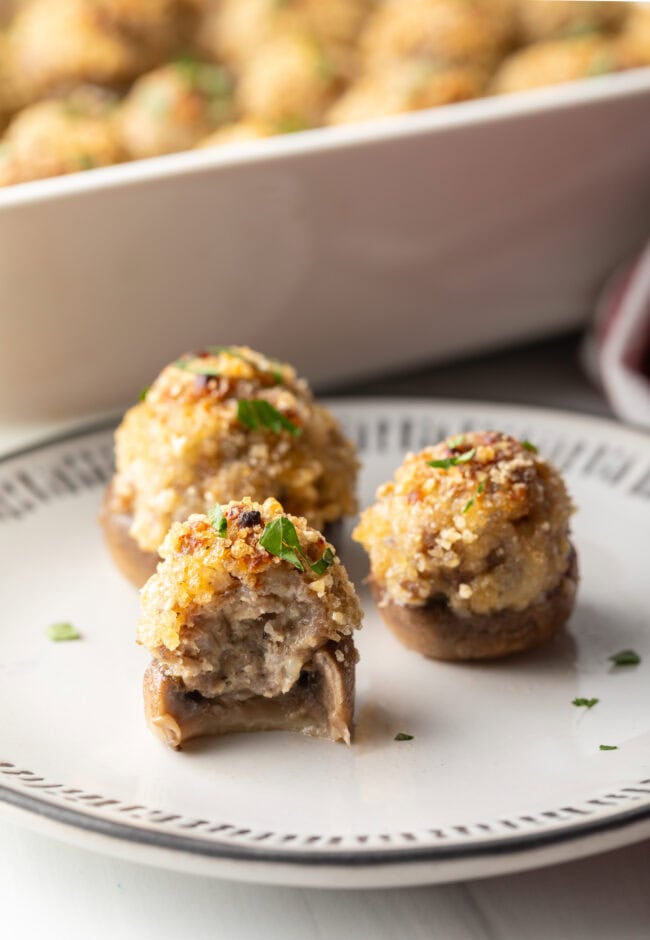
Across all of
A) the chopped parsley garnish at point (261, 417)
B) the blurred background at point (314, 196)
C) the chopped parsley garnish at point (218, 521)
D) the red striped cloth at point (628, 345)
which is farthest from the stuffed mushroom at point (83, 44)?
the chopped parsley garnish at point (218, 521)

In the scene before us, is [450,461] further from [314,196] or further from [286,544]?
[314,196]

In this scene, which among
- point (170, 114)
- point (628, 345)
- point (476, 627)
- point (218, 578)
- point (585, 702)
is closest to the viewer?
point (218, 578)

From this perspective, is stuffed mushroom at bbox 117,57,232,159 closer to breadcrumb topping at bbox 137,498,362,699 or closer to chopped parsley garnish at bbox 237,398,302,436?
chopped parsley garnish at bbox 237,398,302,436

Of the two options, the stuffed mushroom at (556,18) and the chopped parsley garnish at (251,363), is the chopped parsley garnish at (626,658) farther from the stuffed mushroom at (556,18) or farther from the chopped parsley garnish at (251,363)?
the stuffed mushroom at (556,18)

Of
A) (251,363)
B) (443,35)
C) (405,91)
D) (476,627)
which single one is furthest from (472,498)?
(443,35)

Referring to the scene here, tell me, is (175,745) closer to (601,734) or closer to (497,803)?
(497,803)

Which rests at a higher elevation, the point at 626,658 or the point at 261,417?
the point at 261,417
